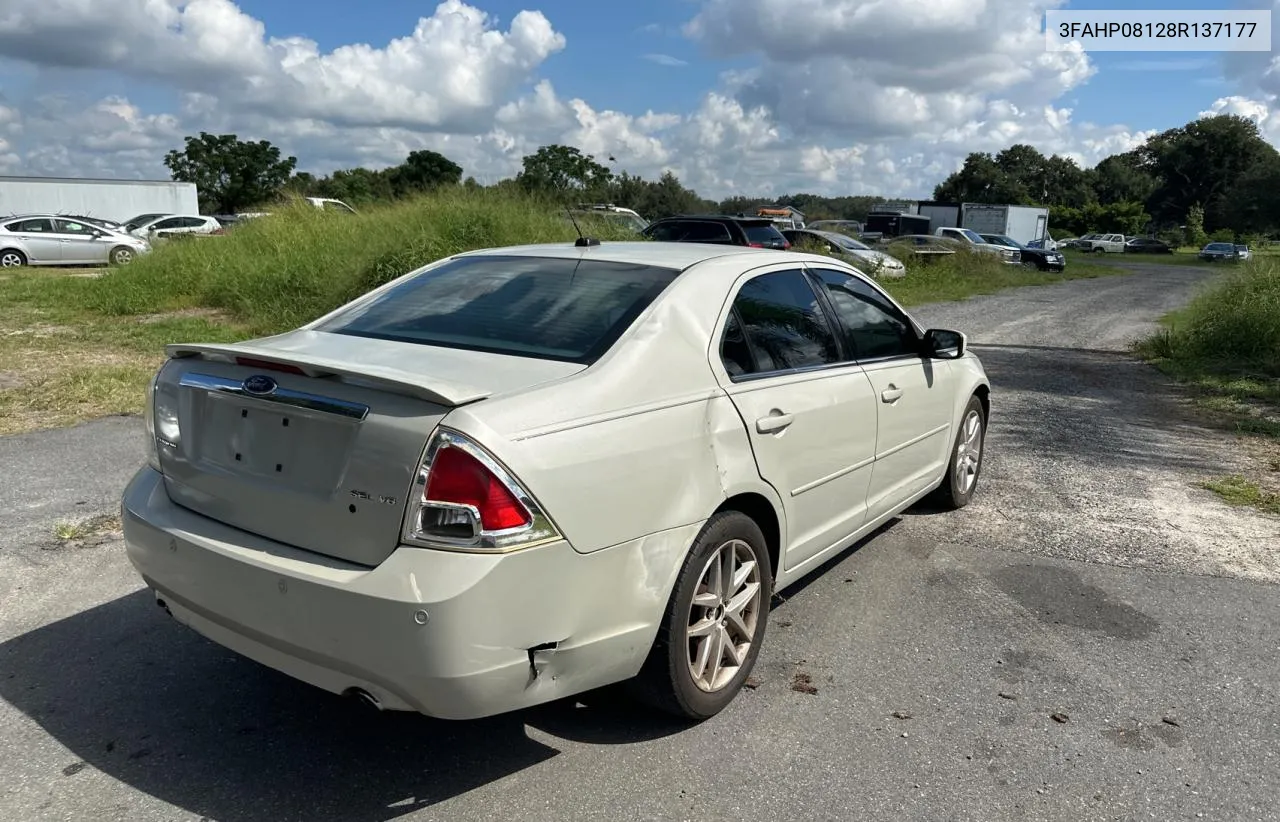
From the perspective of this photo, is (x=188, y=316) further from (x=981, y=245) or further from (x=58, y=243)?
(x=981, y=245)

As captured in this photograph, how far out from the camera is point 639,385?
296cm

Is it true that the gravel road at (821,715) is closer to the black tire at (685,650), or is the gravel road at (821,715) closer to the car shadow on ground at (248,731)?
the car shadow on ground at (248,731)

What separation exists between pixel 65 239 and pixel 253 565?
26.7 metres

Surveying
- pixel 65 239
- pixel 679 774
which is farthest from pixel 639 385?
pixel 65 239

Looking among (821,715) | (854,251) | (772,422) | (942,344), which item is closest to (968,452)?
(942,344)

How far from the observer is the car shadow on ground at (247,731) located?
2.78m

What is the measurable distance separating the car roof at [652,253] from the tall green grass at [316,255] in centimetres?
946

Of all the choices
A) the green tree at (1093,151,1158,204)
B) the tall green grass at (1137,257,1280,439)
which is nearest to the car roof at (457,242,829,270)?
the tall green grass at (1137,257,1280,439)

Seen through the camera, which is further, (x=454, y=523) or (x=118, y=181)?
(x=118, y=181)

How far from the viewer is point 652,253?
3.96 meters

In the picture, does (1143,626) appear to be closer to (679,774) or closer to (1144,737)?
(1144,737)

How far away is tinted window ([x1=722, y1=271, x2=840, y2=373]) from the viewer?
11.9 feet

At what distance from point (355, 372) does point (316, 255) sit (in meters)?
13.6

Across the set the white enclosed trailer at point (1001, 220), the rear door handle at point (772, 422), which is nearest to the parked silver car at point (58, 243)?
the rear door handle at point (772, 422)
